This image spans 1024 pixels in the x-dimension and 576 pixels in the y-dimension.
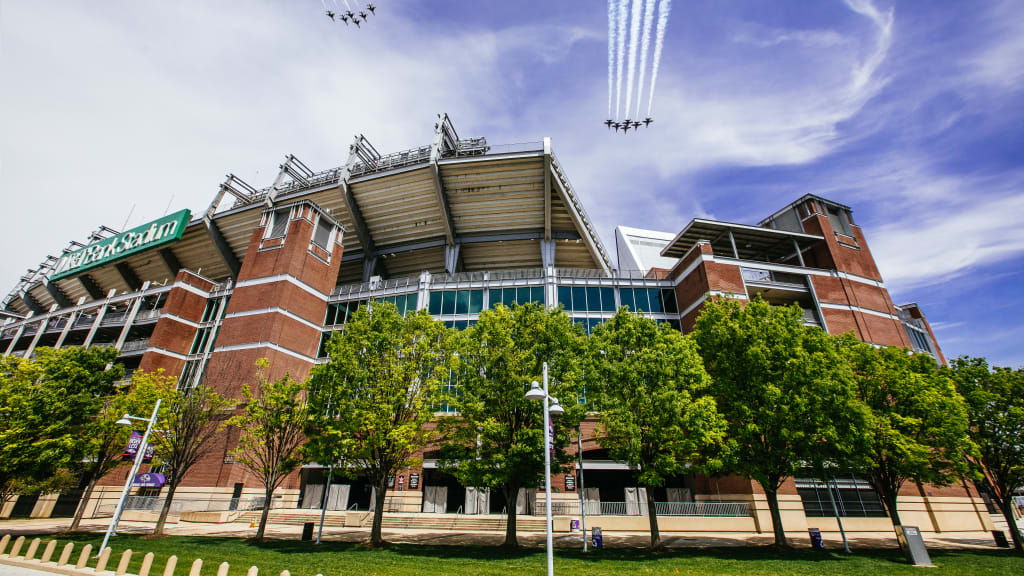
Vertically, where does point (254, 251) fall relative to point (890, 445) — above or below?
above

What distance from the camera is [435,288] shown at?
39.4 m

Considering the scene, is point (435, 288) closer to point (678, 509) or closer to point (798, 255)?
point (678, 509)

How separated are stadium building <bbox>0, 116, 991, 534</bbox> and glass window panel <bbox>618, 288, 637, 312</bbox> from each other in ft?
0.38

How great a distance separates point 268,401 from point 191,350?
27.3 meters

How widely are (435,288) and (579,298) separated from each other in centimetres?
1264

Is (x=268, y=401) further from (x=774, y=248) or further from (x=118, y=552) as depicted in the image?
(x=774, y=248)

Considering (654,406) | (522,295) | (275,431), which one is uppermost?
(522,295)

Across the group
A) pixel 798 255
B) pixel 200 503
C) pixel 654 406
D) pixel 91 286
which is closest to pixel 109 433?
pixel 200 503

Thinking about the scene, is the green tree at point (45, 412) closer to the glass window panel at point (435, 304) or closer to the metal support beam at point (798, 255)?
the glass window panel at point (435, 304)

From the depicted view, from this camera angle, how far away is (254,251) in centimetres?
4000

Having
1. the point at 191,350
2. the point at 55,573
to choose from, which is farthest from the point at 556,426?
the point at 191,350

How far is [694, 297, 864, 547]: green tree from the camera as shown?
1909cm

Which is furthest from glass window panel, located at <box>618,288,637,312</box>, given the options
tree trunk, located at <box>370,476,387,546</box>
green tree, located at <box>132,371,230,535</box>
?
green tree, located at <box>132,371,230,535</box>

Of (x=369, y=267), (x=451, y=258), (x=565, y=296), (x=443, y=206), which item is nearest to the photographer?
(x=565, y=296)
